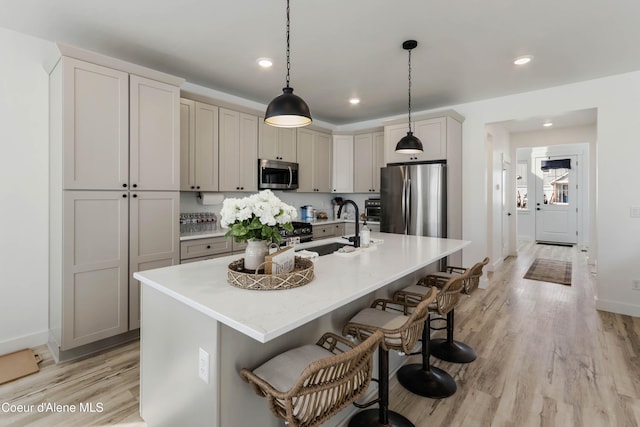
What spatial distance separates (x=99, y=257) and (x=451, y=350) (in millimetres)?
3004

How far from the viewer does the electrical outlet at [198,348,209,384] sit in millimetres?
1260

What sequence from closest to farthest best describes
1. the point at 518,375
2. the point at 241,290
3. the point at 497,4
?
the point at 241,290 < the point at 497,4 < the point at 518,375

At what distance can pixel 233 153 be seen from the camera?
3789 millimetres

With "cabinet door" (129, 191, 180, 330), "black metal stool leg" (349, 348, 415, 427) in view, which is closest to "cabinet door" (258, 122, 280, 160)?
"cabinet door" (129, 191, 180, 330)

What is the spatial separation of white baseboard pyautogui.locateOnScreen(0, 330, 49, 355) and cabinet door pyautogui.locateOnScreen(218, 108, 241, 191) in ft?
6.87

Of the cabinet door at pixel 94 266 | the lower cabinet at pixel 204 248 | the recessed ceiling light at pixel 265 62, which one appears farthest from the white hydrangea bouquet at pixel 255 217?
the recessed ceiling light at pixel 265 62

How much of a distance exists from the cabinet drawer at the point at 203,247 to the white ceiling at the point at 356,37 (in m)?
1.80

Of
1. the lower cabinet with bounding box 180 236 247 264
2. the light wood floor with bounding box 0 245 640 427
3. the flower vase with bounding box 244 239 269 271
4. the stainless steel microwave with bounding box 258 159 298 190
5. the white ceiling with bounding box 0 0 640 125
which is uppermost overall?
the white ceiling with bounding box 0 0 640 125

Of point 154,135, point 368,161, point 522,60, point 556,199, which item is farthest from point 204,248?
point 556,199

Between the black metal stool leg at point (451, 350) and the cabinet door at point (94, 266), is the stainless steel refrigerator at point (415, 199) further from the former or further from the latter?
the cabinet door at point (94, 266)

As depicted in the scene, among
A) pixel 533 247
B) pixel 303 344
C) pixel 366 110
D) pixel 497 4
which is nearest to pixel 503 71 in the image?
pixel 497 4

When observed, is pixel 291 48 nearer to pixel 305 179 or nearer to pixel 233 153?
pixel 233 153

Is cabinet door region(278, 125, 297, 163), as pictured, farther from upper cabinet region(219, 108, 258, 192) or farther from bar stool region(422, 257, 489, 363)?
bar stool region(422, 257, 489, 363)

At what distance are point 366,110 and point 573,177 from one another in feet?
20.4
